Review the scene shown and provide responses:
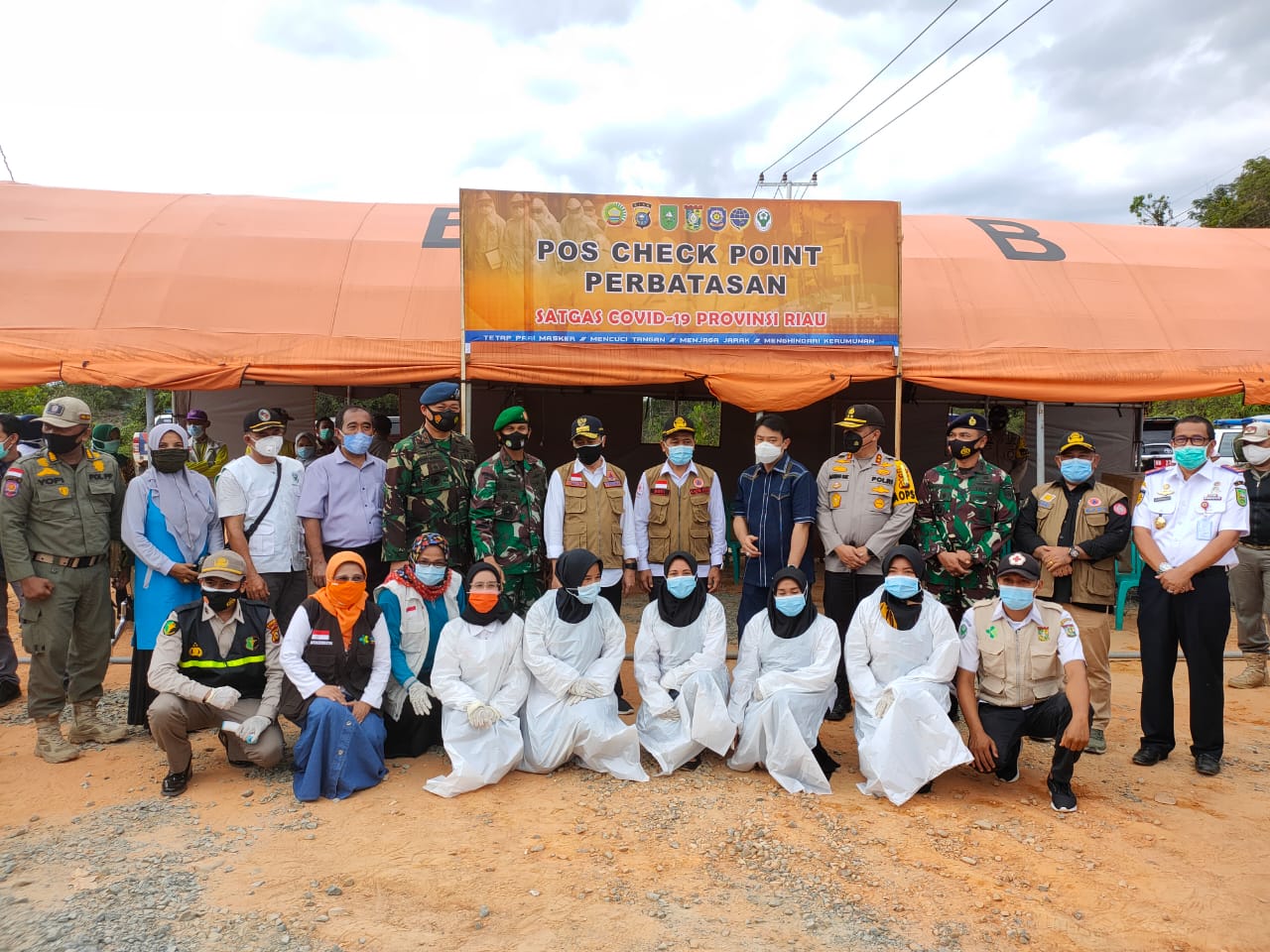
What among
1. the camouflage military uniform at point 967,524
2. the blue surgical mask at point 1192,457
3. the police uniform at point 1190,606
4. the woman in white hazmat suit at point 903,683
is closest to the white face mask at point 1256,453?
the police uniform at point 1190,606

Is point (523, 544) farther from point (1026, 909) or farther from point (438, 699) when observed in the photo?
point (1026, 909)

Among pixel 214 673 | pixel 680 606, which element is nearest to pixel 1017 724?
pixel 680 606

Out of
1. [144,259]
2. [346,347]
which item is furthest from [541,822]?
[144,259]

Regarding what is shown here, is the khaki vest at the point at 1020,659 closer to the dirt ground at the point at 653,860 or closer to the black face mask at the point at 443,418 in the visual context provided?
the dirt ground at the point at 653,860

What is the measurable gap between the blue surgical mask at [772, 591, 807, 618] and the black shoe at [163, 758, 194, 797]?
3.12 meters

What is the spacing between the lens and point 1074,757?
4.11 m

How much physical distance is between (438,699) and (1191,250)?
1072 cm

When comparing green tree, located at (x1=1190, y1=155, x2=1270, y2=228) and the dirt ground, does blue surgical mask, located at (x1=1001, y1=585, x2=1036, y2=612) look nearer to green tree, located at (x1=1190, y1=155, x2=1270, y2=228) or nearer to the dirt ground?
the dirt ground

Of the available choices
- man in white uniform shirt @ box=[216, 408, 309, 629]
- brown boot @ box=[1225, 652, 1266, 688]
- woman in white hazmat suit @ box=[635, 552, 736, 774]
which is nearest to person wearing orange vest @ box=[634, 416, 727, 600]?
woman in white hazmat suit @ box=[635, 552, 736, 774]

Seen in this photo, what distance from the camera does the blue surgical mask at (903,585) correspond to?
4.46 m

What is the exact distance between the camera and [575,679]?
4.55 metres

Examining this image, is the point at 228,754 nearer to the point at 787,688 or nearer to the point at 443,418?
the point at 443,418

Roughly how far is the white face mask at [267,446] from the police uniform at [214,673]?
34.6 inches

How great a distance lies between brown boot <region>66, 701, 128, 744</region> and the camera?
16.0ft
